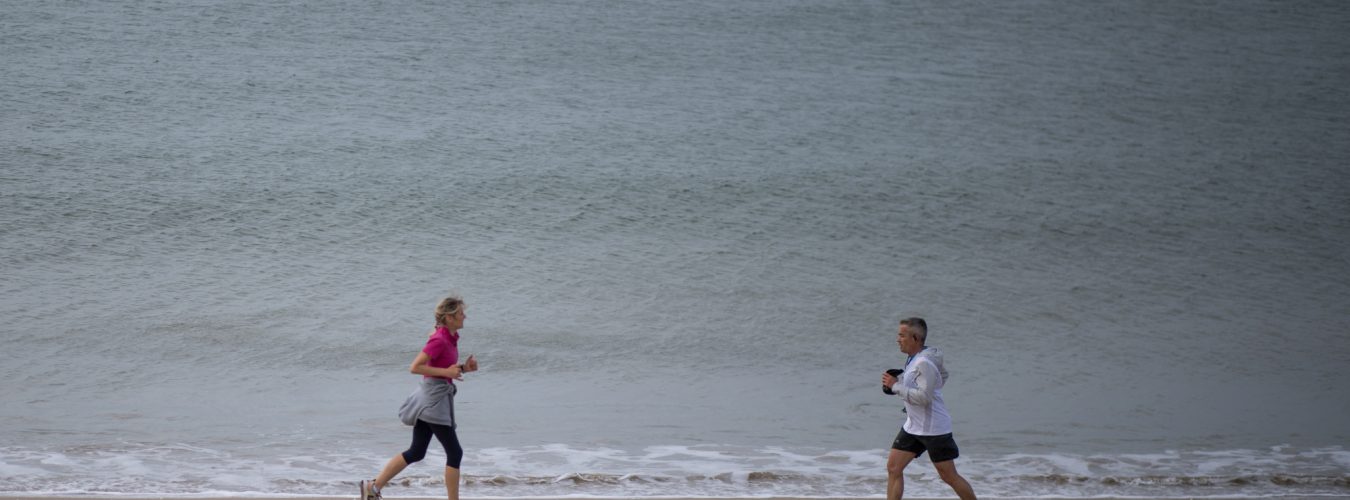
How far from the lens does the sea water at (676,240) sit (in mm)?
9078

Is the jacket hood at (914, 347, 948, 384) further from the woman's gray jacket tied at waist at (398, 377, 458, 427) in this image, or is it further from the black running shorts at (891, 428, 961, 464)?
the woman's gray jacket tied at waist at (398, 377, 458, 427)

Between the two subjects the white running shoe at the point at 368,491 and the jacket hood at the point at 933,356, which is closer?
the jacket hood at the point at 933,356

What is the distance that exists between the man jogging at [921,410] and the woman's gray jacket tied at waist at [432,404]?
6.31ft

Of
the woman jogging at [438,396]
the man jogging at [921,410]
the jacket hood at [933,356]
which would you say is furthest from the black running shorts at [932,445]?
the woman jogging at [438,396]

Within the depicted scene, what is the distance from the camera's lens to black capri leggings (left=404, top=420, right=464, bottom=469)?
5.30 metres

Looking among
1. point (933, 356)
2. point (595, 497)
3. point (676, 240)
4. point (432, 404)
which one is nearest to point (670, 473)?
point (595, 497)

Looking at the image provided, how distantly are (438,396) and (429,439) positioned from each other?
0.24 metres

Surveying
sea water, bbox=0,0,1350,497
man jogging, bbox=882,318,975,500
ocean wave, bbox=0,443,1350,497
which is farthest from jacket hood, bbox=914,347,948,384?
sea water, bbox=0,0,1350,497

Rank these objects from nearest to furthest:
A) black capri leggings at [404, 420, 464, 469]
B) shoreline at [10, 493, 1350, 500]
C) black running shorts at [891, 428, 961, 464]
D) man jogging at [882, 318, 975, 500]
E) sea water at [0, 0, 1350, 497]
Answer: man jogging at [882, 318, 975, 500]
black running shorts at [891, 428, 961, 464]
black capri leggings at [404, 420, 464, 469]
shoreline at [10, 493, 1350, 500]
sea water at [0, 0, 1350, 497]

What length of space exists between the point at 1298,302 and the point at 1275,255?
2022 millimetres

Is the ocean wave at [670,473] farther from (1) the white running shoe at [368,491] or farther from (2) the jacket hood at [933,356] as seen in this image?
(2) the jacket hood at [933,356]

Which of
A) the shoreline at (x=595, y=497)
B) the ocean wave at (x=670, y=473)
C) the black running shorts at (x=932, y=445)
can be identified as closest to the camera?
the black running shorts at (x=932, y=445)

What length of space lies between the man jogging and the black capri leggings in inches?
76.6

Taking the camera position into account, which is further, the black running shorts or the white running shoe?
the white running shoe
